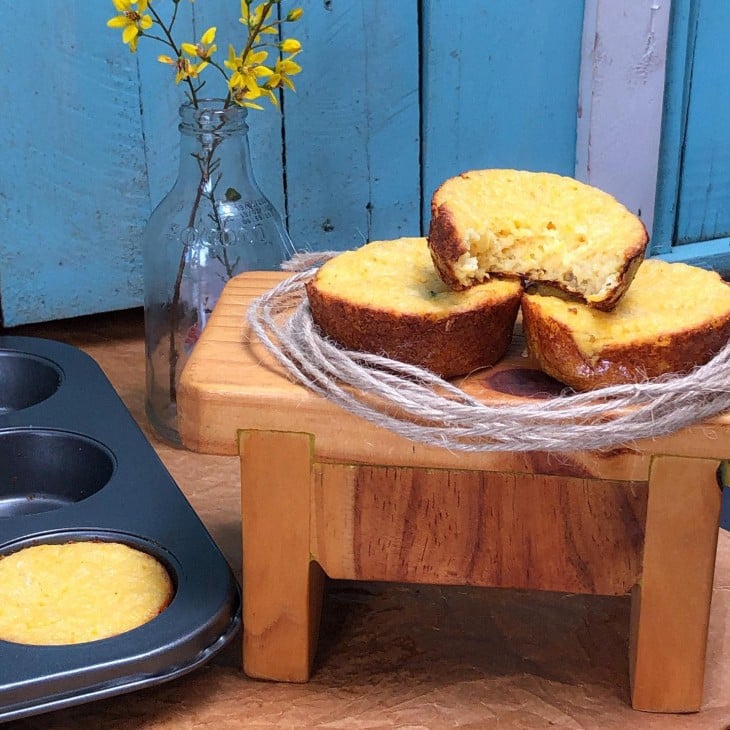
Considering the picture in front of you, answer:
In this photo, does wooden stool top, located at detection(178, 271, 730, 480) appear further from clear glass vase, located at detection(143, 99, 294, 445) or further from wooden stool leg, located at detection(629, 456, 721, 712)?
clear glass vase, located at detection(143, 99, 294, 445)

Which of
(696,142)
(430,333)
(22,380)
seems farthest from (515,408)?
(696,142)

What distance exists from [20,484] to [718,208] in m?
1.07

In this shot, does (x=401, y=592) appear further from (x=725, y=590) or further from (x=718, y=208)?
(x=718, y=208)

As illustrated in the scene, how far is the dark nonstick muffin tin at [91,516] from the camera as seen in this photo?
0.74 m

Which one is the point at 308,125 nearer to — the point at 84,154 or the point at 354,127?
the point at 354,127

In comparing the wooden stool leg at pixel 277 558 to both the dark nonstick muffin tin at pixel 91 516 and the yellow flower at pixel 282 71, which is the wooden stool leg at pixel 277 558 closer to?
the dark nonstick muffin tin at pixel 91 516

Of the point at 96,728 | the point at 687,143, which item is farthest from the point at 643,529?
the point at 687,143

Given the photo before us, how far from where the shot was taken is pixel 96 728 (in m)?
0.79

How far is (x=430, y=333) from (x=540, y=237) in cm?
12

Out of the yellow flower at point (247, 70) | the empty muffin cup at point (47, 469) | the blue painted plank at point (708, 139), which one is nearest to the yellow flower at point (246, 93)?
the yellow flower at point (247, 70)

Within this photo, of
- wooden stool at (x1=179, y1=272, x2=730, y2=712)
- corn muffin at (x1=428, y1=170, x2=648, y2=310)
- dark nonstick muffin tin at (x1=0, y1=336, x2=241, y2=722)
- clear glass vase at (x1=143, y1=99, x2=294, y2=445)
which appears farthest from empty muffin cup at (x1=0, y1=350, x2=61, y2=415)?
corn muffin at (x1=428, y1=170, x2=648, y2=310)

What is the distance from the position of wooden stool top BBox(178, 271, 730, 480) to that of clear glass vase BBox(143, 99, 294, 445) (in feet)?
1.37

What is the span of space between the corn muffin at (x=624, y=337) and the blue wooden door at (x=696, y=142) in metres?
0.80

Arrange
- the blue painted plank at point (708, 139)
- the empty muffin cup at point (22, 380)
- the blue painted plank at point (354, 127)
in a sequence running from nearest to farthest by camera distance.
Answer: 1. the empty muffin cup at point (22, 380)
2. the blue painted plank at point (354, 127)
3. the blue painted plank at point (708, 139)
